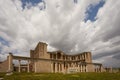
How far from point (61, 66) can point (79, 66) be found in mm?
9995

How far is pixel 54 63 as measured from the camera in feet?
254

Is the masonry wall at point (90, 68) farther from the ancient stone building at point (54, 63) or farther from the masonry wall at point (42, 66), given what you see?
the masonry wall at point (42, 66)

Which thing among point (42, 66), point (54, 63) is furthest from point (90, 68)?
point (42, 66)

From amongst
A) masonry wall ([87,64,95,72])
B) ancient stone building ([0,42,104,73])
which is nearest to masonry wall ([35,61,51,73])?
ancient stone building ([0,42,104,73])

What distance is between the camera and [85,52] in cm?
9131

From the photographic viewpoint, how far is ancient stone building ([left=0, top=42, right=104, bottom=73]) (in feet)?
228

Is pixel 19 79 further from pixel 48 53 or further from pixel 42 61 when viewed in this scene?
pixel 48 53

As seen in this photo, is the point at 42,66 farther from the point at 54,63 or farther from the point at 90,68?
the point at 90,68

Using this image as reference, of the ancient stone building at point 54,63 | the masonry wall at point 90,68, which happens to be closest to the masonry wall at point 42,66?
the ancient stone building at point 54,63

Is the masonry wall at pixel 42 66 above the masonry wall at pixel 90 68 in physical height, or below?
above

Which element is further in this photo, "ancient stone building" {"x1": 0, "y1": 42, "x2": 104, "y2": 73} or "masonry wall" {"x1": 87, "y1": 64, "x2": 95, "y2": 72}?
"masonry wall" {"x1": 87, "y1": 64, "x2": 95, "y2": 72}

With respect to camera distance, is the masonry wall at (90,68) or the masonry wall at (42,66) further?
the masonry wall at (90,68)

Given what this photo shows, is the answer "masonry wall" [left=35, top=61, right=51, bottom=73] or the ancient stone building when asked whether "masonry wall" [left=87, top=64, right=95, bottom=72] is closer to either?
the ancient stone building

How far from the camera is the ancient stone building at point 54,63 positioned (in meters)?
69.6
